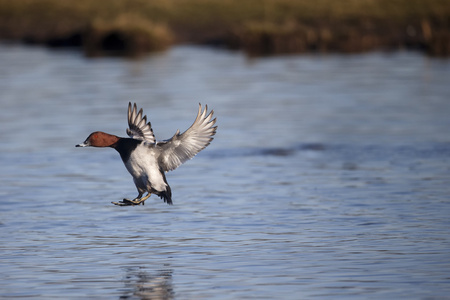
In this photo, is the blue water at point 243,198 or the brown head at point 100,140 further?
the brown head at point 100,140

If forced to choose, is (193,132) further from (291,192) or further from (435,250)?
(291,192)

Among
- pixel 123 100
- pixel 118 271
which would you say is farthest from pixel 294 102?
pixel 118 271

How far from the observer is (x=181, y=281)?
8.77 m

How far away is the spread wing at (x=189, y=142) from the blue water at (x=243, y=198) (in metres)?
0.98

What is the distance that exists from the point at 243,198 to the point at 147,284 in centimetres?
428

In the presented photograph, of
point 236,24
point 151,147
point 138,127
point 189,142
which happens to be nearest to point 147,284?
point 151,147

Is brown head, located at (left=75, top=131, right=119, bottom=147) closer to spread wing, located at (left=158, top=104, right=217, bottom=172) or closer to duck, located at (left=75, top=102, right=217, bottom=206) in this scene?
duck, located at (left=75, top=102, right=217, bottom=206)

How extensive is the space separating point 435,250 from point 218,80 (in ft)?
64.2

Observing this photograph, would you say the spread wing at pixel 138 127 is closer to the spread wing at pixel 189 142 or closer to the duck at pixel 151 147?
the duck at pixel 151 147

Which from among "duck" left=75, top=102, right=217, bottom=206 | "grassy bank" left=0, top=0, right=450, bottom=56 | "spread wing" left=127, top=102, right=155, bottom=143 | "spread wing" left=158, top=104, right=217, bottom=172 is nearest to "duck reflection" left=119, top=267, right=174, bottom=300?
"duck" left=75, top=102, right=217, bottom=206

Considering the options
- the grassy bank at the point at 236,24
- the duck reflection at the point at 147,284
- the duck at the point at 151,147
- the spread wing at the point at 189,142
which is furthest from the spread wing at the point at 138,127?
the grassy bank at the point at 236,24

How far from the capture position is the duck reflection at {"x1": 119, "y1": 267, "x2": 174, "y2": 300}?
27.4ft

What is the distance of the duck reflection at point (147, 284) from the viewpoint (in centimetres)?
834

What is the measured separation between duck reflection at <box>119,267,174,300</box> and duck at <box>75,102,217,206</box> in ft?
2.87
